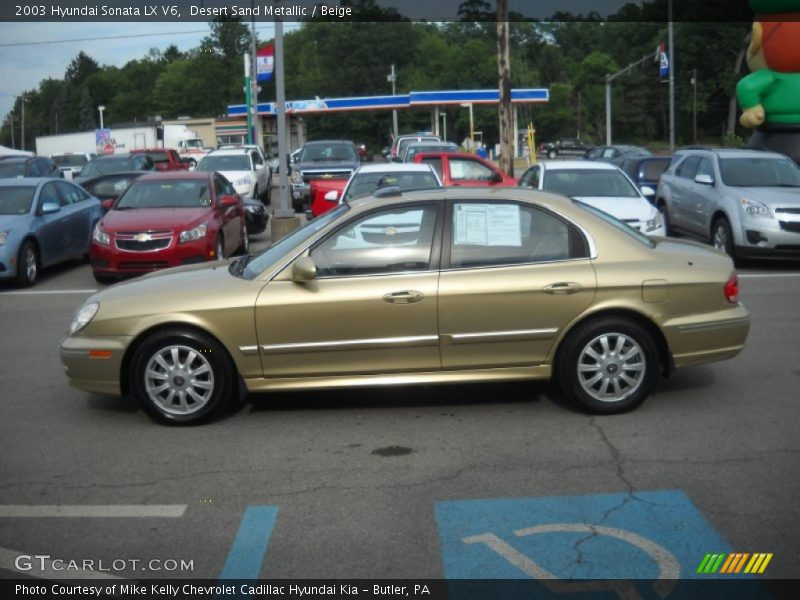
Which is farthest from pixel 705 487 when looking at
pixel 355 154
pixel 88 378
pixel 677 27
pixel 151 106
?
pixel 151 106

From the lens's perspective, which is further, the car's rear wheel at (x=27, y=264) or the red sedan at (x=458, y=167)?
the red sedan at (x=458, y=167)

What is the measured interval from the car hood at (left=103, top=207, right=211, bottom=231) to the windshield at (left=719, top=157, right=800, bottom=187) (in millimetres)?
7972

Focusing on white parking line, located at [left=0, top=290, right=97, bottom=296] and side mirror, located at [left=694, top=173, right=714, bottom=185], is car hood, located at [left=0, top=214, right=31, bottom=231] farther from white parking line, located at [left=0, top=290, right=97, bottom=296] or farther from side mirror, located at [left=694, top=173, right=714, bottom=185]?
side mirror, located at [left=694, top=173, right=714, bottom=185]

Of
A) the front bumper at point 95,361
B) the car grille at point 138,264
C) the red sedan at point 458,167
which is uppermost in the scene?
the red sedan at point 458,167

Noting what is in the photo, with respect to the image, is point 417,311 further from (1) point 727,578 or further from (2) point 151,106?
(2) point 151,106

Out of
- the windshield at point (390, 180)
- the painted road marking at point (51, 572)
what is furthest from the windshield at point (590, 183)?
the painted road marking at point (51, 572)

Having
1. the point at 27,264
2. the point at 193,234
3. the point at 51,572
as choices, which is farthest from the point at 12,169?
the point at 51,572

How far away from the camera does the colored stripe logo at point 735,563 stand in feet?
14.8

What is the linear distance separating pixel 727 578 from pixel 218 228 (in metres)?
11.3

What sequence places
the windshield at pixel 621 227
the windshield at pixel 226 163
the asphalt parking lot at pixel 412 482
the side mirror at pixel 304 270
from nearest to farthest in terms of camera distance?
the asphalt parking lot at pixel 412 482 < the side mirror at pixel 304 270 < the windshield at pixel 621 227 < the windshield at pixel 226 163

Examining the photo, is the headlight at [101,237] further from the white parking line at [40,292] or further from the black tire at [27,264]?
the black tire at [27,264]

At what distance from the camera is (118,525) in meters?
5.18

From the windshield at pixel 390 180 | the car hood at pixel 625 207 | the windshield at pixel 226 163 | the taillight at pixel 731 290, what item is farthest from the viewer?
the windshield at pixel 226 163

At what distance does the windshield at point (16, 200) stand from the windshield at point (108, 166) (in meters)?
14.0
